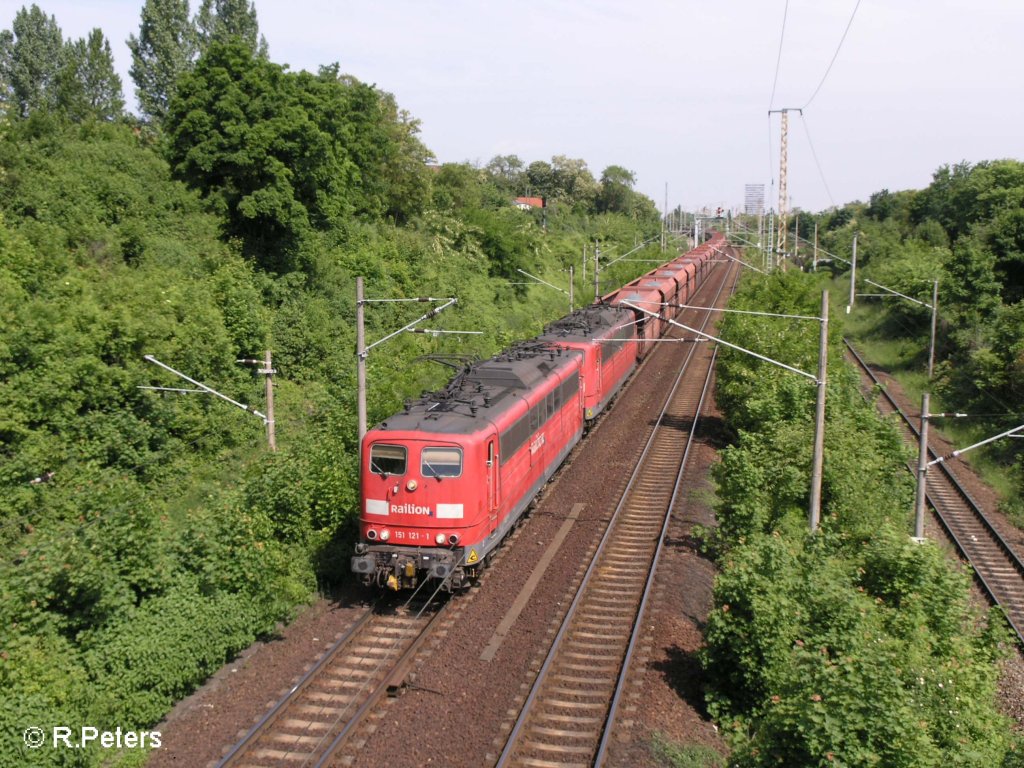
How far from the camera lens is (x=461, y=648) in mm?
14320

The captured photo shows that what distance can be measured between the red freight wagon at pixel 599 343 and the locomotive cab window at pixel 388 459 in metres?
10.1

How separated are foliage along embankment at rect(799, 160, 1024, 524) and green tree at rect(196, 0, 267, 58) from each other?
35862 mm

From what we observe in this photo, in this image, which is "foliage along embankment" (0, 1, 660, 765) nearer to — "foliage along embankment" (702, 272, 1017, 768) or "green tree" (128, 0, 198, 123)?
"green tree" (128, 0, 198, 123)

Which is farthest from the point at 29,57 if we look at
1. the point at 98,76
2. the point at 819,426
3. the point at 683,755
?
the point at 683,755

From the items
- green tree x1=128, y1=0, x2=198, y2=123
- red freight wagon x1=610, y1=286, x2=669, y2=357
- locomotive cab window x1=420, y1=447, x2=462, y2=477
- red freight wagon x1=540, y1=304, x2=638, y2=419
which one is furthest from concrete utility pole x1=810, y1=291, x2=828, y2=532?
green tree x1=128, y1=0, x2=198, y2=123

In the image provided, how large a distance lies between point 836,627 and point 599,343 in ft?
53.0

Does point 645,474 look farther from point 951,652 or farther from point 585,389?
point 951,652

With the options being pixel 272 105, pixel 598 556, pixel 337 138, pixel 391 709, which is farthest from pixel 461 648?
pixel 337 138

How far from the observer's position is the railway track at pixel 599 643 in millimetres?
11719

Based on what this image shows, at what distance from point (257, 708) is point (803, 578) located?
826cm

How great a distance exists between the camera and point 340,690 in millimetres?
12984

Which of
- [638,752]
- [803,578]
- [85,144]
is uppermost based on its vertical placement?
[85,144]

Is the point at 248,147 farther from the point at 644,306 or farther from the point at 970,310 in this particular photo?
the point at 970,310

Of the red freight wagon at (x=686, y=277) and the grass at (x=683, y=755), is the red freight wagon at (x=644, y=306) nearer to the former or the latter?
the red freight wagon at (x=686, y=277)
